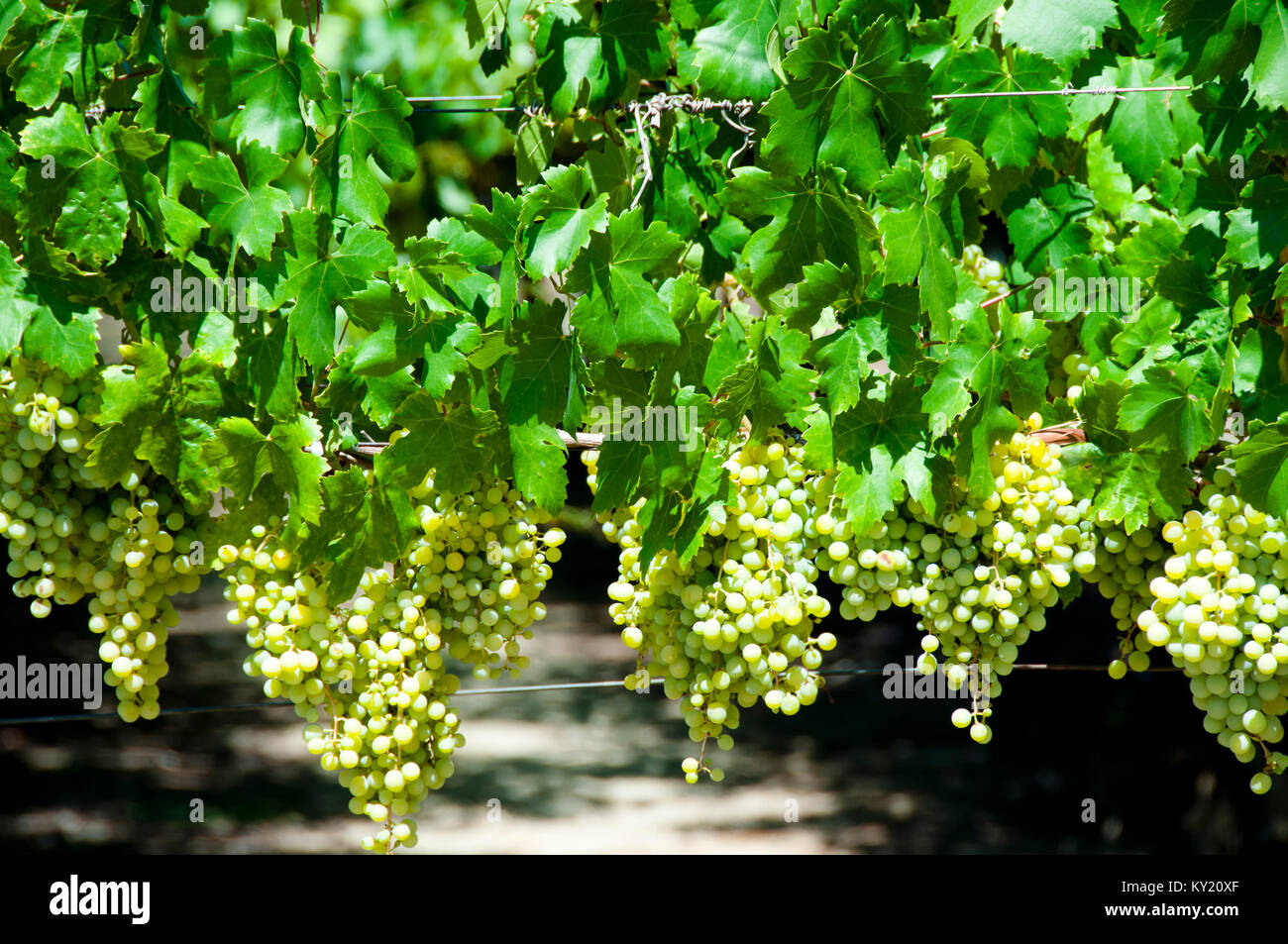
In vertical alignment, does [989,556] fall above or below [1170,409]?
below

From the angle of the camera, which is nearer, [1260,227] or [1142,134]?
[1260,227]

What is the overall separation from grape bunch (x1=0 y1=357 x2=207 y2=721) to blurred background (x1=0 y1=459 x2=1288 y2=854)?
5.54 feet

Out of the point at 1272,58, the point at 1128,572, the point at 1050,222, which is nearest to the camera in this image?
the point at 1272,58

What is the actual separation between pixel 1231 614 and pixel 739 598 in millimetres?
457

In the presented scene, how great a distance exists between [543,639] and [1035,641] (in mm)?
2970

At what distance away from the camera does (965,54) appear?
3.63 ft

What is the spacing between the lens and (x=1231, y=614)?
3.18 feet

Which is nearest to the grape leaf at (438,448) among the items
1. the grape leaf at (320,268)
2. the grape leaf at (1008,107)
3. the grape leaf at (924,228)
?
the grape leaf at (320,268)

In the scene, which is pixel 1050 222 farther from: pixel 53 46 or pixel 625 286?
pixel 53 46

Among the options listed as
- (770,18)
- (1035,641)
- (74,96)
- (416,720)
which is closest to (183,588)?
(416,720)

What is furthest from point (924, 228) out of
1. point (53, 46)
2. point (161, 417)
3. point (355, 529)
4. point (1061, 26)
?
point (53, 46)

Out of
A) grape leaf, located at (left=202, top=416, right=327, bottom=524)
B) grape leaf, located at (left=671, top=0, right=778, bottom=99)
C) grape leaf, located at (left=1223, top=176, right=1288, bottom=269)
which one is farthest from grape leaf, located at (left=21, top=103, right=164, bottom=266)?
grape leaf, located at (left=1223, top=176, right=1288, bottom=269)

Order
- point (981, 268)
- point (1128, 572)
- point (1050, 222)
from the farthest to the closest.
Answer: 1. point (981, 268)
2. point (1050, 222)
3. point (1128, 572)
